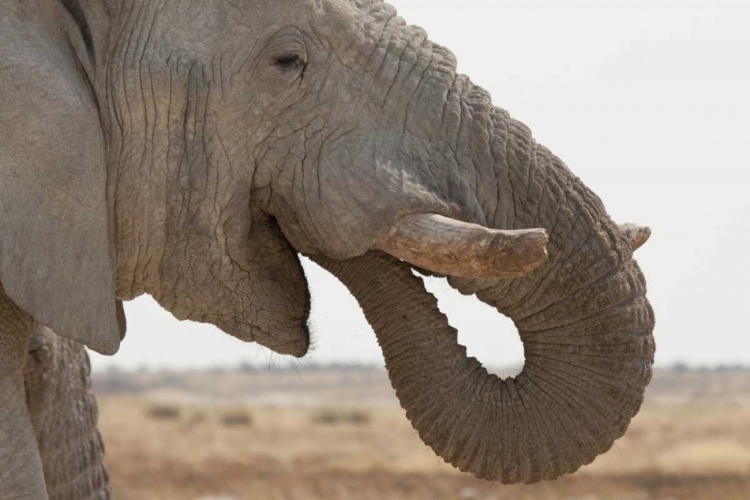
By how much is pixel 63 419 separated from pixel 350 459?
20.0 meters

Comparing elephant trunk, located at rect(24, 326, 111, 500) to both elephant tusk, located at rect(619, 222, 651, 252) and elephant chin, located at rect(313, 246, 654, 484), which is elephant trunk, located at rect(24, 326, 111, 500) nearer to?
elephant chin, located at rect(313, 246, 654, 484)

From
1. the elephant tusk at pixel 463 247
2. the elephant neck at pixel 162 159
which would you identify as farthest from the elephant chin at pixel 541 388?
the elephant neck at pixel 162 159

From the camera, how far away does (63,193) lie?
157 inches

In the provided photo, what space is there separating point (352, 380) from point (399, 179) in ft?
289

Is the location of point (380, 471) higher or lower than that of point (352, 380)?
lower

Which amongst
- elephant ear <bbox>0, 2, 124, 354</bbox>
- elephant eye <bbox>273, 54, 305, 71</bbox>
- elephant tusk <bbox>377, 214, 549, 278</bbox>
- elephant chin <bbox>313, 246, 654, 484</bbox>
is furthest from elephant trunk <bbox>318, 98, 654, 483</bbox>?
elephant ear <bbox>0, 2, 124, 354</bbox>

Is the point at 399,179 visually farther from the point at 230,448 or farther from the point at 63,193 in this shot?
the point at 230,448

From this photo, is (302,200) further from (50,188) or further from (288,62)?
(50,188)

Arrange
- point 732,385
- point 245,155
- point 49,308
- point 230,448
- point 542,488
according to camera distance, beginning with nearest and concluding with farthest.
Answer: point 49,308 → point 245,155 → point 542,488 → point 230,448 → point 732,385

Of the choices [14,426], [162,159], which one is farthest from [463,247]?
[14,426]

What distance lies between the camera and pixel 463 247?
3.98 metres

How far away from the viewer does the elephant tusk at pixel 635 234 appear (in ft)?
14.7

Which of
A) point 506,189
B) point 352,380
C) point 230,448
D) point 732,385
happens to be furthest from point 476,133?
point 352,380

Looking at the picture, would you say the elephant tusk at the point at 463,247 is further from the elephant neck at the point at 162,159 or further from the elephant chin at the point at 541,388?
the elephant neck at the point at 162,159
